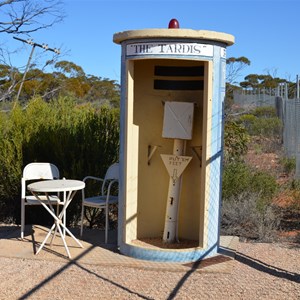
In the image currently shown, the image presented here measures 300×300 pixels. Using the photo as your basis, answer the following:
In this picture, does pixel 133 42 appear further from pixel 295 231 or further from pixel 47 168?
pixel 295 231

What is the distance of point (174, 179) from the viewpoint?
22.8 feet

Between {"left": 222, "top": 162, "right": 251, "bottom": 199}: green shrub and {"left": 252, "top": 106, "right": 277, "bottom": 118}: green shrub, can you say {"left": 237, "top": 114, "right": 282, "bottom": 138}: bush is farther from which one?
{"left": 222, "top": 162, "right": 251, "bottom": 199}: green shrub

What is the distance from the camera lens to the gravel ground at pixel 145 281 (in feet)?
17.7

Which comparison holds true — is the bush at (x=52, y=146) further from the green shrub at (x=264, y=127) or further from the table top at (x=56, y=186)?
the green shrub at (x=264, y=127)

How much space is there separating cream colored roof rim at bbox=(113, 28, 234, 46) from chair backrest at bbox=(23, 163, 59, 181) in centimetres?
227

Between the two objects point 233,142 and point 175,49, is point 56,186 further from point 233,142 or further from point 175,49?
point 233,142

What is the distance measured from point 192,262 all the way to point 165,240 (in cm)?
74

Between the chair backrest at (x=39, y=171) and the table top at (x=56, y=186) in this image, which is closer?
the table top at (x=56, y=186)

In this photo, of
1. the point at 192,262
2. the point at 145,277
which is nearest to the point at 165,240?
the point at 192,262

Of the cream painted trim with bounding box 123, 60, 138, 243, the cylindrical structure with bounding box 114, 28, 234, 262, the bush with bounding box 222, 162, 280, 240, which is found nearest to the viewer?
the cylindrical structure with bounding box 114, 28, 234, 262

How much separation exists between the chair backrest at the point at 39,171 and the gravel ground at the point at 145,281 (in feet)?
4.64

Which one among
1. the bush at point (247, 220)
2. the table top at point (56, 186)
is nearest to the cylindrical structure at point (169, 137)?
the table top at point (56, 186)

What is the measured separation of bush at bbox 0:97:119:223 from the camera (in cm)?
877

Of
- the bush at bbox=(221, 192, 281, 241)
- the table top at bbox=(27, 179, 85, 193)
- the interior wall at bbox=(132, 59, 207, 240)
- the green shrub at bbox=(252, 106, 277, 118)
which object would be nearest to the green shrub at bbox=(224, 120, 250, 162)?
the bush at bbox=(221, 192, 281, 241)
